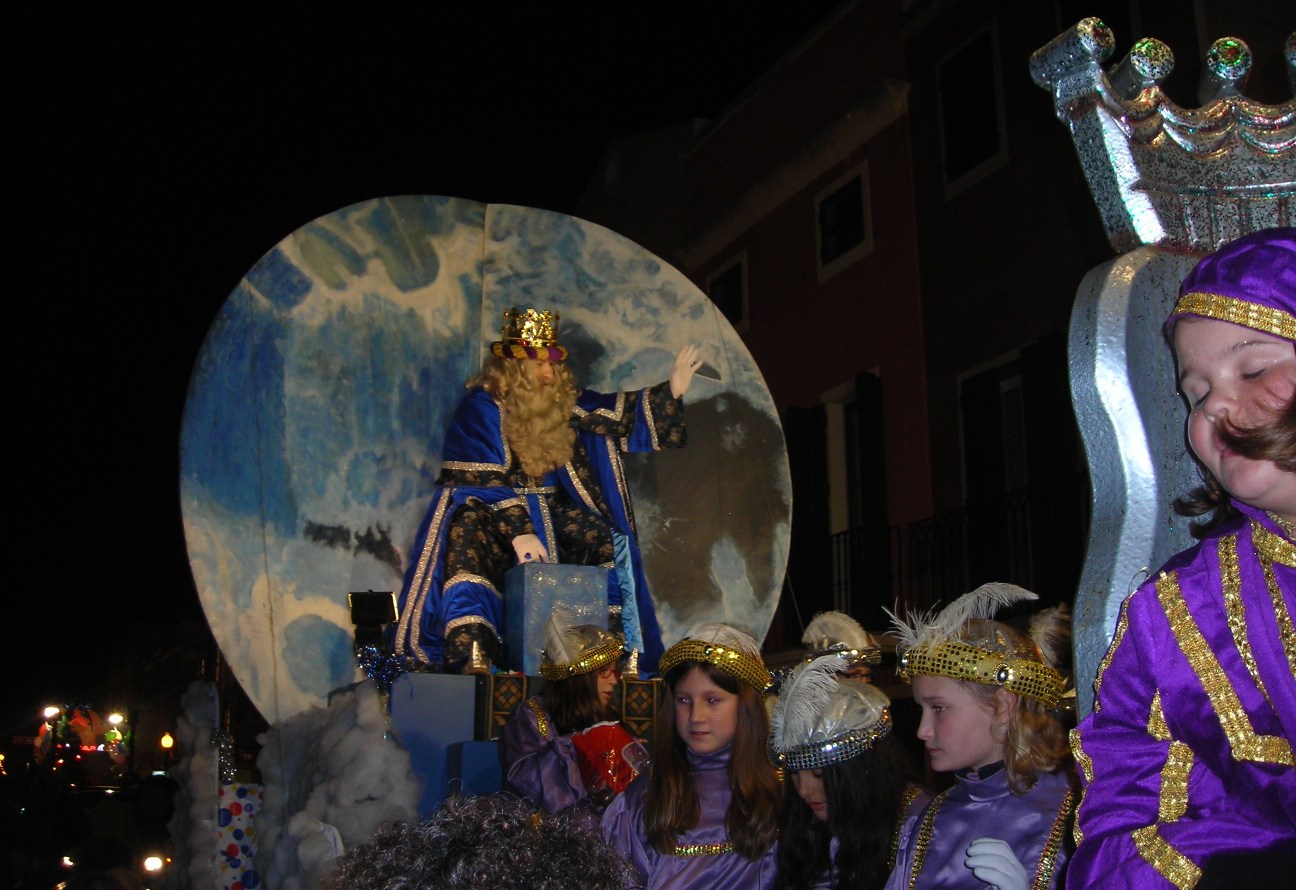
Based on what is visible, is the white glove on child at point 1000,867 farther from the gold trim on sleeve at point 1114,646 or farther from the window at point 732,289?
the window at point 732,289

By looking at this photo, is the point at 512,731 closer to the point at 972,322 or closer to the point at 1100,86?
the point at 1100,86

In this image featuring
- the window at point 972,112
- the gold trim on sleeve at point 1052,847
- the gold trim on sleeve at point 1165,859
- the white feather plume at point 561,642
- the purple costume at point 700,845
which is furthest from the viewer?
the window at point 972,112

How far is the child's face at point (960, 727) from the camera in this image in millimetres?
2986

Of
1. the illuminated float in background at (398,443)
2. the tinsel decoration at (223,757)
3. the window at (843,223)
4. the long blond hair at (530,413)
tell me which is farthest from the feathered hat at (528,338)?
the window at (843,223)

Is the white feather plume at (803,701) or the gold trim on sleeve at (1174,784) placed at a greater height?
the white feather plume at (803,701)

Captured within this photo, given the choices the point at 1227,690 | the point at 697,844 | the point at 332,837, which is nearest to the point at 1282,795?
the point at 1227,690

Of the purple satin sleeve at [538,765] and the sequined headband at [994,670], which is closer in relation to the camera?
the sequined headband at [994,670]

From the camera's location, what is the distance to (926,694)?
10.1 feet

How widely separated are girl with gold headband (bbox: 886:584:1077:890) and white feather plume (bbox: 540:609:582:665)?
5.90 ft

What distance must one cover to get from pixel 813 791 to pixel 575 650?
56.1 inches

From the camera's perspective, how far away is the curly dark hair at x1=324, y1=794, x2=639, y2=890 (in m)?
1.47

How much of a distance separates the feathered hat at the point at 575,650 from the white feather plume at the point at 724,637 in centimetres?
72

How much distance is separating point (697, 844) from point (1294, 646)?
2.26 m

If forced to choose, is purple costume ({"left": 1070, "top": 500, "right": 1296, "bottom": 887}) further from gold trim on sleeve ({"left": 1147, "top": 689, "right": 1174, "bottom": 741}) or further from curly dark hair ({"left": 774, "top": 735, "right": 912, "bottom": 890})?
curly dark hair ({"left": 774, "top": 735, "right": 912, "bottom": 890})
